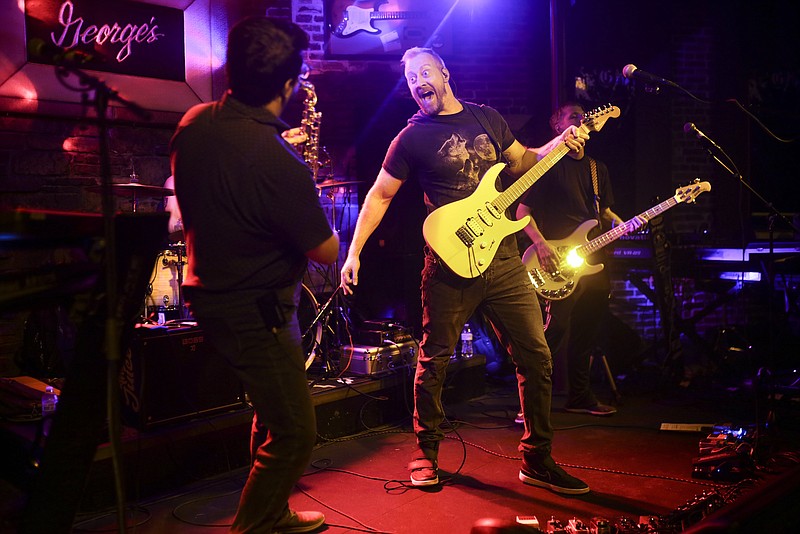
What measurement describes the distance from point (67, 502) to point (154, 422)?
5.93 ft


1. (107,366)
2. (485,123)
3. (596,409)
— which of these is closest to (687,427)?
(596,409)

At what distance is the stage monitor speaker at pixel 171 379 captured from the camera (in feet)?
13.0

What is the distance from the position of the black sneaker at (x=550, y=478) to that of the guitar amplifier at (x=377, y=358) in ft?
5.78

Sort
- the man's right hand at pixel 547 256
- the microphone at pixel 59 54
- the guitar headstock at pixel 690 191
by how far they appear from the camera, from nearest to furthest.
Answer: the microphone at pixel 59 54 → the man's right hand at pixel 547 256 → the guitar headstock at pixel 690 191

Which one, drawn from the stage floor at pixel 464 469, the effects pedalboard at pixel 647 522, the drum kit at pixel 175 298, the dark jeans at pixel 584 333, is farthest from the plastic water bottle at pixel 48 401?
the dark jeans at pixel 584 333

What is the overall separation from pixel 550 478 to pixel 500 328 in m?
0.84

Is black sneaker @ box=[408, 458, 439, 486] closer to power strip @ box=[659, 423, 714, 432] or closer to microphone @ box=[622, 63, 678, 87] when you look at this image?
power strip @ box=[659, 423, 714, 432]

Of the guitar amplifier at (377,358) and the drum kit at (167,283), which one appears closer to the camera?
the drum kit at (167,283)

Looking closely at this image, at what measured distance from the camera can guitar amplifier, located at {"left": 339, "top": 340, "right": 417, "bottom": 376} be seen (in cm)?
529

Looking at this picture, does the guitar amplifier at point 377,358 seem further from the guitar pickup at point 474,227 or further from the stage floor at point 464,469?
the guitar pickup at point 474,227

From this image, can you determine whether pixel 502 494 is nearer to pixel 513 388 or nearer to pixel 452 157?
pixel 452 157

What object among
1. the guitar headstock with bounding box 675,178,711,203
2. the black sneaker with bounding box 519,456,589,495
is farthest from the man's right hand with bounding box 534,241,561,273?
the black sneaker with bounding box 519,456,589,495

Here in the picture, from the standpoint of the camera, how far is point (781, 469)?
387 cm

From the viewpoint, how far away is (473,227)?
372 cm
